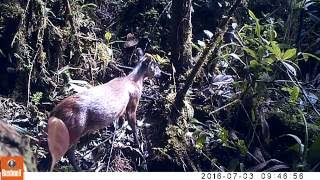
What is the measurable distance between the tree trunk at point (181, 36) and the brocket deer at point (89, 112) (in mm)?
157

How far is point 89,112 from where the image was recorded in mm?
1349

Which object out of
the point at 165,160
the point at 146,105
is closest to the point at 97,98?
the point at 146,105

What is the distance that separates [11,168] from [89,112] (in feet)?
0.83

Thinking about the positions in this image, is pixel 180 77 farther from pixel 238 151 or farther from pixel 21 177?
pixel 21 177

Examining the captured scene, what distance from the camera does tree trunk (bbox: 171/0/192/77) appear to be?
149cm

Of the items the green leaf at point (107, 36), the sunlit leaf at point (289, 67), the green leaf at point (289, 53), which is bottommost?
the sunlit leaf at point (289, 67)

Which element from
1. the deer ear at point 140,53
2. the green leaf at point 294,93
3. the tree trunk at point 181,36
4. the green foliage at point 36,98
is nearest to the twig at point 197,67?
the tree trunk at point 181,36

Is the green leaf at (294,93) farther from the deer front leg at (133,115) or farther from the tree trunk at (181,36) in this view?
the deer front leg at (133,115)

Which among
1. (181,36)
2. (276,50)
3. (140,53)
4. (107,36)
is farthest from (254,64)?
(107,36)

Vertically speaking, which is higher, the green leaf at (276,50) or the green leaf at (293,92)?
the green leaf at (276,50)

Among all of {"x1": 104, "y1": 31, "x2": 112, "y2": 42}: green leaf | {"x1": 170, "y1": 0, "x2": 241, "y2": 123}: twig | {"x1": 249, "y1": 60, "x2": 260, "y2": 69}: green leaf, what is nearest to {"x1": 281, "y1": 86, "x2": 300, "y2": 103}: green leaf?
{"x1": 249, "y1": 60, "x2": 260, "y2": 69}: green leaf

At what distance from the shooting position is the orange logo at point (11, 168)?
50.4 inches

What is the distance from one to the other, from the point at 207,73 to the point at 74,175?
19.5 inches

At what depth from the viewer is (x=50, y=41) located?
145 cm
